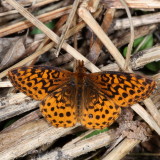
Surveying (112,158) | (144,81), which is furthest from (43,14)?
(112,158)

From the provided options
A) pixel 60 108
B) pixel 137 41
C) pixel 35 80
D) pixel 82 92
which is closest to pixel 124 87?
pixel 82 92

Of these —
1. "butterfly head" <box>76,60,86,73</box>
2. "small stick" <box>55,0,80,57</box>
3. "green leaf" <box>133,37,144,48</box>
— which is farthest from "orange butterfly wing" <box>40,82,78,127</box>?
"green leaf" <box>133,37,144,48</box>

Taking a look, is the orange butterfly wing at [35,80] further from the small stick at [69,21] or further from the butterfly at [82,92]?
the small stick at [69,21]

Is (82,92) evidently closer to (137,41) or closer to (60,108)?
(60,108)

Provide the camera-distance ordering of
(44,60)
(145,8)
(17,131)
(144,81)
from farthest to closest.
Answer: (44,60), (145,8), (17,131), (144,81)

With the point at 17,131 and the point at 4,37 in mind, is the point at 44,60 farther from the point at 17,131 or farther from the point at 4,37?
the point at 17,131

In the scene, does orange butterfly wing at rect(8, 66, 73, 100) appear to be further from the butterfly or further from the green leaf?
the green leaf

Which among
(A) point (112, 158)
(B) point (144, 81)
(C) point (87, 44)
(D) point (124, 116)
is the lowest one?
(A) point (112, 158)

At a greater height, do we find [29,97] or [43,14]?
[43,14]
